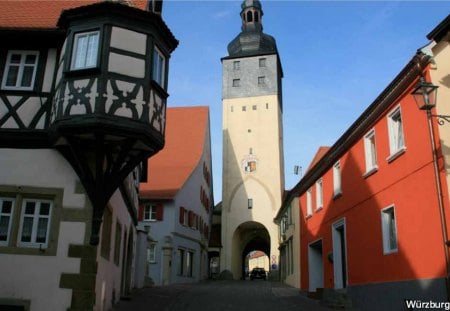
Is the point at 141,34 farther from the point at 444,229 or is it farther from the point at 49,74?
the point at 444,229

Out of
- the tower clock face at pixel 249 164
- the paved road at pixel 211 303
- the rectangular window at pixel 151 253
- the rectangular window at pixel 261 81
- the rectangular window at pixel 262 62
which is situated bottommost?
the paved road at pixel 211 303

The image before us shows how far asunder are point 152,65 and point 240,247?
42.0 m

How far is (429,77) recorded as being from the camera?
12.3m

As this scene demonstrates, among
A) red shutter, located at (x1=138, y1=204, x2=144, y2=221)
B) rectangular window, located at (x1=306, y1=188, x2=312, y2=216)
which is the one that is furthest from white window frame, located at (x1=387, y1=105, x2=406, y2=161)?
red shutter, located at (x1=138, y1=204, x2=144, y2=221)

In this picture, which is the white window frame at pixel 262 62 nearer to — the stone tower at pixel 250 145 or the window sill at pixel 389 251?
the stone tower at pixel 250 145

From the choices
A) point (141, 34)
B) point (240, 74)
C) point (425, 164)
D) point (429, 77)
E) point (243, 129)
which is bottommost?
point (425, 164)

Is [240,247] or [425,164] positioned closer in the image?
[425,164]

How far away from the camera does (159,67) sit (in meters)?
13.2

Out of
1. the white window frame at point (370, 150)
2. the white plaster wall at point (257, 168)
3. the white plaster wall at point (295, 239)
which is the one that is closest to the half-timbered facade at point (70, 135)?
the white window frame at point (370, 150)

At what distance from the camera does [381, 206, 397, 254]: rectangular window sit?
1438 centimetres

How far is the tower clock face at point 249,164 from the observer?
48.7m

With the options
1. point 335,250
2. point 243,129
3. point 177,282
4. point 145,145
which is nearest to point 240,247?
point 243,129

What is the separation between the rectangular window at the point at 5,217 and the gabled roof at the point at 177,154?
77.7 ft

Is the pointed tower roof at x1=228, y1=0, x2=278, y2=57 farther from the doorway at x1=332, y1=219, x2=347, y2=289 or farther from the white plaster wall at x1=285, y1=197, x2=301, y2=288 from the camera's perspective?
the doorway at x1=332, y1=219, x2=347, y2=289
